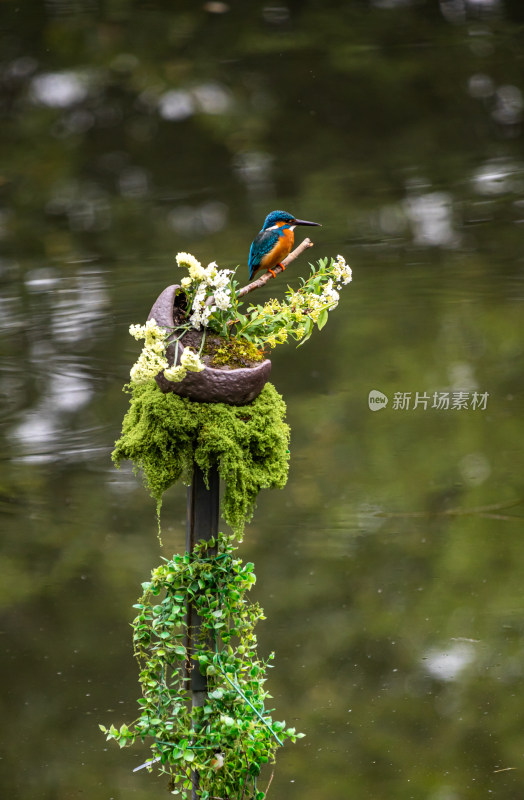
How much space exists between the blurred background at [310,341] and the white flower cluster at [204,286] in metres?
1.12

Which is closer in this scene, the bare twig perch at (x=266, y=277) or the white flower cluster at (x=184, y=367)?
the white flower cluster at (x=184, y=367)

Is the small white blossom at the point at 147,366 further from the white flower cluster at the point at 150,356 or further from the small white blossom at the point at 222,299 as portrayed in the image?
the small white blossom at the point at 222,299

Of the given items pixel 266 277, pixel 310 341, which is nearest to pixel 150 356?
pixel 266 277

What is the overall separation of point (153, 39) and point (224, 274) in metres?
1.48

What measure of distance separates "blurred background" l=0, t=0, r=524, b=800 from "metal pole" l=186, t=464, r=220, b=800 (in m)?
0.86

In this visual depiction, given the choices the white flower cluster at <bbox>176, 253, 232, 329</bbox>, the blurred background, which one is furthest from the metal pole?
the blurred background

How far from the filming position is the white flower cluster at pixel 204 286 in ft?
4.00

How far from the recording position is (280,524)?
7.52 ft

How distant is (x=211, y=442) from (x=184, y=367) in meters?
0.13

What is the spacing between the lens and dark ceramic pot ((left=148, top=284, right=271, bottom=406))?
122cm

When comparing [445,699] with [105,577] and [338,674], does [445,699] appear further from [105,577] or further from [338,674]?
[105,577]

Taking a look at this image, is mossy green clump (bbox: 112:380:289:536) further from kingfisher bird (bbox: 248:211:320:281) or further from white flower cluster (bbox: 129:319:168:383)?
kingfisher bird (bbox: 248:211:320:281)

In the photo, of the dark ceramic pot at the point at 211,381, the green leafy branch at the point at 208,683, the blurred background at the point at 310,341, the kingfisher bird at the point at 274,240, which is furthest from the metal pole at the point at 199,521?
the blurred background at the point at 310,341

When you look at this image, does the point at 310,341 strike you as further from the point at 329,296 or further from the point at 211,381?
the point at 211,381
